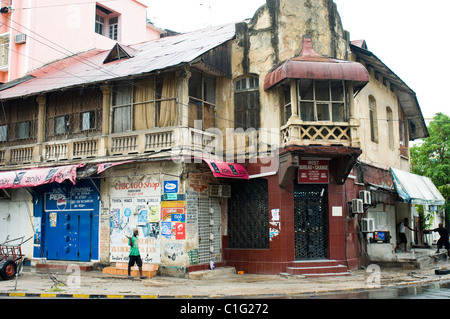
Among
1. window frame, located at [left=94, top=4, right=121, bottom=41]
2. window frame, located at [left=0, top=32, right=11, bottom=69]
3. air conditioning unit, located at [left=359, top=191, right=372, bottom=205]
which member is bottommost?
air conditioning unit, located at [left=359, top=191, right=372, bottom=205]

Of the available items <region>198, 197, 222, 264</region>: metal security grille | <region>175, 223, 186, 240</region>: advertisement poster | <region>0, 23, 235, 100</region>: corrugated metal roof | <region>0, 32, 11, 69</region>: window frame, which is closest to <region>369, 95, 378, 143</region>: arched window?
<region>0, 23, 235, 100</region>: corrugated metal roof

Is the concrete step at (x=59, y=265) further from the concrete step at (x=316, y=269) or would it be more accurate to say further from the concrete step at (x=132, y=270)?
the concrete step at (x=316, y=269)

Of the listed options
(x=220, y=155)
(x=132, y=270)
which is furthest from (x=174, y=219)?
(x=220, y=155)

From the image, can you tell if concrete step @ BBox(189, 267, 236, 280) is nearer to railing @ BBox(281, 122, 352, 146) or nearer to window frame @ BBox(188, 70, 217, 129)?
railing @ BBox(281, 122, 352, 146)

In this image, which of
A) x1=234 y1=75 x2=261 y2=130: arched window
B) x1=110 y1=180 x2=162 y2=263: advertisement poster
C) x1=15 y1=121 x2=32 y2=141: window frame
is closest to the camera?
x1=110 y1=180 x2=162 y2=263: advertisement poster

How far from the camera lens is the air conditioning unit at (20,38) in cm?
2452

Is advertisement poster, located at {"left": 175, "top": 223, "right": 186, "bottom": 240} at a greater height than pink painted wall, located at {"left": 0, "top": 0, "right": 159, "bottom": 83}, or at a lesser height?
lesser

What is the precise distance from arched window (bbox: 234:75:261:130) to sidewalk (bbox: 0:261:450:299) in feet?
18.3

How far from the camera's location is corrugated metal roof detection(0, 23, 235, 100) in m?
15.8

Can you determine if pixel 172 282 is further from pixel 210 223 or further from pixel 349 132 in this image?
pixel 349 132

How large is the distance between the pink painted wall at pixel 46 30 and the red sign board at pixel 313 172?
631 inches

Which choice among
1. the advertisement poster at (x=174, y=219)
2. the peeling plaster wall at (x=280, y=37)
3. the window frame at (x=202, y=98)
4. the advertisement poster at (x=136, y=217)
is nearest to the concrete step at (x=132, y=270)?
the advertisement poster at (x=136, y=217)

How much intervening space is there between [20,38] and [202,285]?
1874 centimetres

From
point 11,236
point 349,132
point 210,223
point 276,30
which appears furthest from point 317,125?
point 11,236
